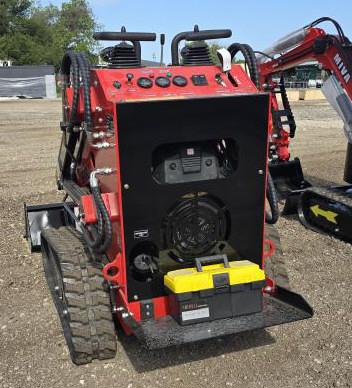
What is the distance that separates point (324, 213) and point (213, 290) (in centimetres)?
315

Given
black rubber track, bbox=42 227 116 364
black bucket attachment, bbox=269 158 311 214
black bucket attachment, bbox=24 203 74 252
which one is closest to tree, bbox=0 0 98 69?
black bucket attachment, bbox=269 158 311 214

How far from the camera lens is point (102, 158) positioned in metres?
3.43

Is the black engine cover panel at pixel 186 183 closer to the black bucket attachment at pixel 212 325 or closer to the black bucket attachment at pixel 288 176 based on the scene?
the black bucket attachment at pixel 212 325

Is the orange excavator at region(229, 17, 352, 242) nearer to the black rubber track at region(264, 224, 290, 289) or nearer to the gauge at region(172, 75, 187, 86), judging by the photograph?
the black rubber track at region(264, 224, 290, 289)

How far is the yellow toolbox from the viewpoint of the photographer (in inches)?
122

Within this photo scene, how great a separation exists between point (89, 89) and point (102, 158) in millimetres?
458

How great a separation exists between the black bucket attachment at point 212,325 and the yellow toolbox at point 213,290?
0.04 m

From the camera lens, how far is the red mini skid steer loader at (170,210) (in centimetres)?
304

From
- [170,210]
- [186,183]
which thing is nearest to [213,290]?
[170,210]

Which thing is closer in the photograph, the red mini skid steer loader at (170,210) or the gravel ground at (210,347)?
the red mini skid steer loader at (170,210)

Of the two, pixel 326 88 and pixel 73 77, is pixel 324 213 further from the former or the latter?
pixel 73 77

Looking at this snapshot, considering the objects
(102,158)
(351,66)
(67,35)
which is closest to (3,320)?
(102,158)

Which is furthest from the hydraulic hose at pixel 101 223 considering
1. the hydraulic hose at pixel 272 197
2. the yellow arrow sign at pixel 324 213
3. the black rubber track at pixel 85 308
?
the yellow arrow sign at pixel 324 213

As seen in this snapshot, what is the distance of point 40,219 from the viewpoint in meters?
5.26
